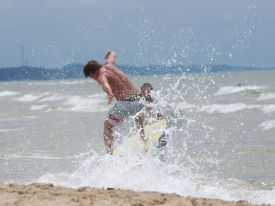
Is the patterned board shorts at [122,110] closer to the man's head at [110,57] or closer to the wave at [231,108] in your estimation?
the man's head at [110,57]

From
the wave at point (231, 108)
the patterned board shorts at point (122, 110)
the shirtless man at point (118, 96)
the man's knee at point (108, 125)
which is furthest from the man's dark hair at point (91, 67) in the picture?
the wave at point (231, 108)

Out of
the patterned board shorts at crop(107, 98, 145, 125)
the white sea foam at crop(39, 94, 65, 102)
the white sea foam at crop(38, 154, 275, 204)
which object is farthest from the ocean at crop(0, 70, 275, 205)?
the white sea foam at crop(39, 94, 65, 102)

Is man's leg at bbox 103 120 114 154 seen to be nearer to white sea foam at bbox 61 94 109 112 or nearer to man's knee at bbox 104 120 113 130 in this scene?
man's knee at bbox 104 120 113 130

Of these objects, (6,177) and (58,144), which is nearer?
(6,177)

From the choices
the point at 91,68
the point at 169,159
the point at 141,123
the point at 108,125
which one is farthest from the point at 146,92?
the point at 169,159

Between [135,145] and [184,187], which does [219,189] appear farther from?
[135,145]

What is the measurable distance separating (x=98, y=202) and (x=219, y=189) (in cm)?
297

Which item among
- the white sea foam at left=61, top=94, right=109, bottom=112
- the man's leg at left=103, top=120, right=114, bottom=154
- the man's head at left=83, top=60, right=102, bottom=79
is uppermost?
the man's head at left=83, top=60, right=102, bottom=79

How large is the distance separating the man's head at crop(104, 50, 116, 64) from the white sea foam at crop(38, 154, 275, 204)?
4.44ft

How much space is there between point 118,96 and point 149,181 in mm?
1526

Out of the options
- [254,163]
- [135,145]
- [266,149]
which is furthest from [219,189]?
[266,149]

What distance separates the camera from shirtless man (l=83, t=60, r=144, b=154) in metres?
8.87

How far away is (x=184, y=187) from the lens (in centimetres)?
778

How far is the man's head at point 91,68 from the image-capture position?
870cm
